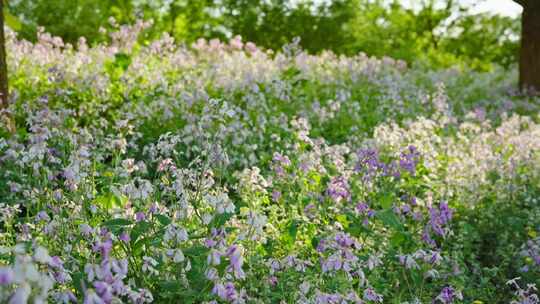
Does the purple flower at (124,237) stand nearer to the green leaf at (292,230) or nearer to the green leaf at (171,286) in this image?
the green leaf at (171,286)

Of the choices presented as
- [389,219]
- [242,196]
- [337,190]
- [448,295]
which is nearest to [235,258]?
[448,295]

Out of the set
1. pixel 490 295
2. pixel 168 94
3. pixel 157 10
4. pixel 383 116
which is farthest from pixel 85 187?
pixel 157 10

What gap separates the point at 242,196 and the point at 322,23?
74.0 feet

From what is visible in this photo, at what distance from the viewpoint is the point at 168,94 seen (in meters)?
7.82

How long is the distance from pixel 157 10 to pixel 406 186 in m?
22.1

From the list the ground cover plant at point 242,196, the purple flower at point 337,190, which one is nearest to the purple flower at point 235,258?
the ground cover plant at point 242,196

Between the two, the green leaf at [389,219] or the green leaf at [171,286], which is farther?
the green leaf at [389,219]

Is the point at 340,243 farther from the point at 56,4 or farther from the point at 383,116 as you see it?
the point at 56,4

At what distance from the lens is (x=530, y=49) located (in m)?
12.4

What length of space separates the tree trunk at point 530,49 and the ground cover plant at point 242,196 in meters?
2.67

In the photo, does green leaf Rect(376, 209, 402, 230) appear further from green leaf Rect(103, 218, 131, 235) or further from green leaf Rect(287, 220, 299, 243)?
green leaf Rect(103, 218, 131, 235)

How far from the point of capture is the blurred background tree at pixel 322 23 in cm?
2476

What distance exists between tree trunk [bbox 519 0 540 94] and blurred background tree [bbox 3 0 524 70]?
11512mm

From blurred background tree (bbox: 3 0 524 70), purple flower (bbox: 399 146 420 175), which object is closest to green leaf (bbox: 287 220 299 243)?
purple flower (bbox: 399 146 420 175)
